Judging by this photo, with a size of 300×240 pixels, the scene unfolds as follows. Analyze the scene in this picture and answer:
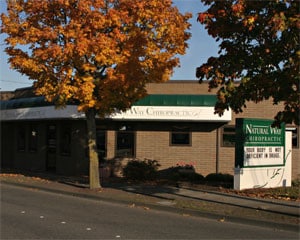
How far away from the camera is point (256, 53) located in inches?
359

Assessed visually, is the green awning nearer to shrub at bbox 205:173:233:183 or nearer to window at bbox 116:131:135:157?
window at bbox 116:131:135:157

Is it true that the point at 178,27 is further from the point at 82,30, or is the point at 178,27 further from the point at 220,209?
the point at 220,209

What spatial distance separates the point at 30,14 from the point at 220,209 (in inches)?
314

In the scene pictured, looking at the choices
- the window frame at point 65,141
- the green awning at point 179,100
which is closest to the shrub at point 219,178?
the green awning at point 179,100

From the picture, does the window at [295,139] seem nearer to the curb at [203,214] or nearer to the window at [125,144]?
the window at [125,144]

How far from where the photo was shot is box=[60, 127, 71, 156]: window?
69.1 ft

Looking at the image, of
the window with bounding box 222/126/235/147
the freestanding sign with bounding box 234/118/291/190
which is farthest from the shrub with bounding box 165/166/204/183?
the freestanding sign with bounding box 234/118/291/190

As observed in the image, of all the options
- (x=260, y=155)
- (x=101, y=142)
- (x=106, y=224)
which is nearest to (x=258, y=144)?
(x=260, y=155)

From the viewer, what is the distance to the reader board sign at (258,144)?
46.8 feet

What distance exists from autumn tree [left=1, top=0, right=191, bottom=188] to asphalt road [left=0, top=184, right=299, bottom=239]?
3448mm

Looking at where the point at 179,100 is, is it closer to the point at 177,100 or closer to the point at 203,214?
the point at 177,100

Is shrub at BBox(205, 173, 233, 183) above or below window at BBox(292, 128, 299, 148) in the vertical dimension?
below

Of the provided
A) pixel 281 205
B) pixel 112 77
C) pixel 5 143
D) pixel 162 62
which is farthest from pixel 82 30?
pixel 5 143

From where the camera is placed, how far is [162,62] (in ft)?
44.6
